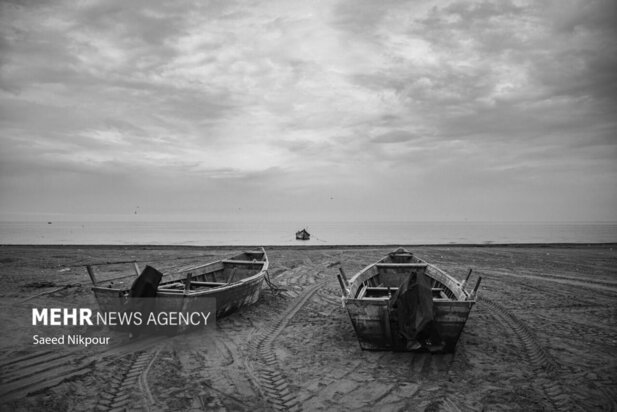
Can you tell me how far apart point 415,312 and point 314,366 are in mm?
2206

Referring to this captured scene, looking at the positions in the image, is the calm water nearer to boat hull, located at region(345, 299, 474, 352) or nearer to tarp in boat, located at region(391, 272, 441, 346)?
boat hull, located at region(345, 299, 474, 352)

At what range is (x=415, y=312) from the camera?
21.8 ft

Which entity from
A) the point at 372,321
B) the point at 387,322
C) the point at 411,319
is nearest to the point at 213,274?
the point at 372,321

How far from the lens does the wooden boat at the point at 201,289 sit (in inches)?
300

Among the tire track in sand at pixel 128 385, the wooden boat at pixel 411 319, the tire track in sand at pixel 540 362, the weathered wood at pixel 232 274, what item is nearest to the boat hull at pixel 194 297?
the weathered wood at pixel 232 274

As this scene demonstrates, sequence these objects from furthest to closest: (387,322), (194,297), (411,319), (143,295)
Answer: (194,297), (143,295), (387,322), (411,319)

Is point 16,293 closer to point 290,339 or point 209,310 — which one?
point 209,310

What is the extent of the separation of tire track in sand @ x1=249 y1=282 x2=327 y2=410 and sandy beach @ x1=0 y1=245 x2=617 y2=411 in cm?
2

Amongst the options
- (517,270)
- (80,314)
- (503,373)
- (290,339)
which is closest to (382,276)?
(290,339)

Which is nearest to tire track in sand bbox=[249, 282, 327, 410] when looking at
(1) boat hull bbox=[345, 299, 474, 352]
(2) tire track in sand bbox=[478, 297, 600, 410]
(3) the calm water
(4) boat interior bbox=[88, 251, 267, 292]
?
(1) boat hull bbox=[345, 299, 474, 352]

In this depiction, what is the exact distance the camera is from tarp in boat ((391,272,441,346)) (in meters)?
6.56

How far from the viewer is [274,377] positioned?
607 centimetres

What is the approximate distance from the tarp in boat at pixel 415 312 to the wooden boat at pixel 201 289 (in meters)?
4.42

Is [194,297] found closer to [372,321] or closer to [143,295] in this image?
[143,295]
